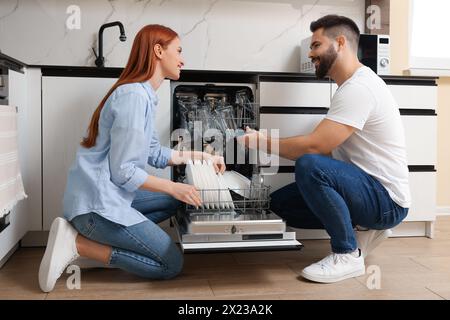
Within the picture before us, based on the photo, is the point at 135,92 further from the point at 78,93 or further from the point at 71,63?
the point at 71,63

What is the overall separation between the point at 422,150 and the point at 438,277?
0.86 m

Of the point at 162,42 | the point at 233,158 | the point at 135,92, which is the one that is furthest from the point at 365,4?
the point at 135,92

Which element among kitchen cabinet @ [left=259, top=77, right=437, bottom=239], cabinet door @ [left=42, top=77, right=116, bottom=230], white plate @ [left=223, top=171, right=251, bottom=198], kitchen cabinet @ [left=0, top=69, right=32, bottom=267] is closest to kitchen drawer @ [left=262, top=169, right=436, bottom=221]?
kitchen cabinet @ [left=259, top=77, right=437, bottom=239]

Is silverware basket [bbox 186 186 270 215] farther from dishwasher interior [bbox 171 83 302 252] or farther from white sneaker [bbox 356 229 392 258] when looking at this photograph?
white sneaker [bbox 356 229 392 258]

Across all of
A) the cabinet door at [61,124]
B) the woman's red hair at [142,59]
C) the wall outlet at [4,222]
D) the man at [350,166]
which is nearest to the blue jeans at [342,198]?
the man at [350,166]

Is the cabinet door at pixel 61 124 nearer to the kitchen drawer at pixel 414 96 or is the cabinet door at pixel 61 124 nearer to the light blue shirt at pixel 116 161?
the light blue shirt at pixel 116 161

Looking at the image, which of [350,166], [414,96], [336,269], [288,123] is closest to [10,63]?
[288,123]

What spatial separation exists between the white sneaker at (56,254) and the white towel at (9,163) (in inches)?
8.5

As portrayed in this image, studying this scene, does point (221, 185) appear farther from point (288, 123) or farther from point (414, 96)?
point (414, 96)

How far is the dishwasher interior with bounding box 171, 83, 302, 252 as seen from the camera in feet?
5.82

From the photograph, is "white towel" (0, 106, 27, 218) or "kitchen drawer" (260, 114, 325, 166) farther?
"kitchen drawer" (260, 114, 325, 166)

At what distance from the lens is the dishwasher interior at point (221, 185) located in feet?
5.82

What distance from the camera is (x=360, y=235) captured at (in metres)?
2.20

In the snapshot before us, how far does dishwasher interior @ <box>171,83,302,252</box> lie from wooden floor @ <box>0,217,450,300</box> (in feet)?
0.64
